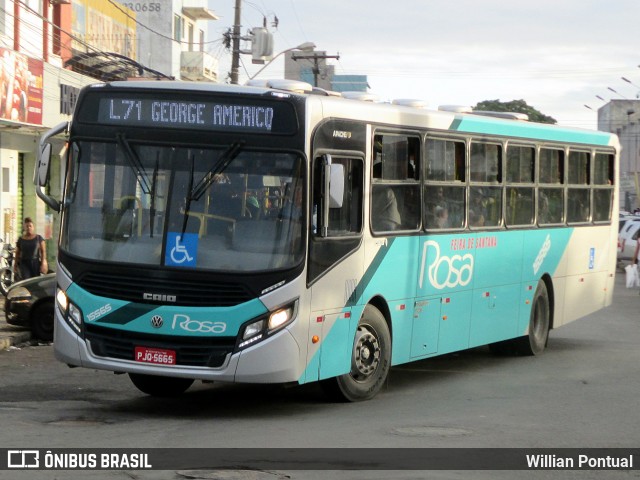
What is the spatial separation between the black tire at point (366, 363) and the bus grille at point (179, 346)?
1526mm

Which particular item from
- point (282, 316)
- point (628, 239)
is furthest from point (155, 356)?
point (628, 239)

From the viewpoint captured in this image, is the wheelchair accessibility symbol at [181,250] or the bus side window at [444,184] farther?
the bus side window at [444,184]

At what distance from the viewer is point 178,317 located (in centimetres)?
1080

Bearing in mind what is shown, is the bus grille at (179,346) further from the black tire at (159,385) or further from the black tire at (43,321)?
the black tire at (43,321)

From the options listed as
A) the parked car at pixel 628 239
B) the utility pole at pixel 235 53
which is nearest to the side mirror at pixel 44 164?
the utility pole at pixel 235 53

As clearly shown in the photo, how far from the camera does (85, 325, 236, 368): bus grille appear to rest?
10.8 m

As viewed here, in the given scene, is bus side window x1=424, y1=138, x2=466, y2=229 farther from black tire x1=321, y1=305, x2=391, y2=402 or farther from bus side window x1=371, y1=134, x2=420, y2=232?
black tire x1=321, y1=305, x2=391, y2=402

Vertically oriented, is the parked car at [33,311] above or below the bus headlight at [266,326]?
below

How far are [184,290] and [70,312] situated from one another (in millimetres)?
1219

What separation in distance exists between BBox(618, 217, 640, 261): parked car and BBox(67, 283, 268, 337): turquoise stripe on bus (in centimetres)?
3531

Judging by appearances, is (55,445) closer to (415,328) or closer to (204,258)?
(204,258)

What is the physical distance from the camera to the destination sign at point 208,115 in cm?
1106

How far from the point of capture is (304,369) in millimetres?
11109

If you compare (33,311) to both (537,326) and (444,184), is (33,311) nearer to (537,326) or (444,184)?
(537,326)
